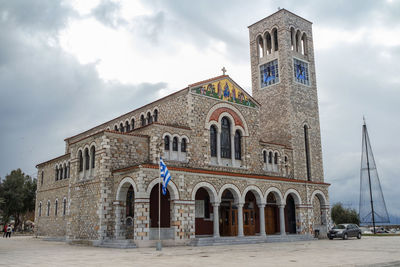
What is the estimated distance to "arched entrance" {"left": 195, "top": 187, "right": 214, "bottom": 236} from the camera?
2773cm

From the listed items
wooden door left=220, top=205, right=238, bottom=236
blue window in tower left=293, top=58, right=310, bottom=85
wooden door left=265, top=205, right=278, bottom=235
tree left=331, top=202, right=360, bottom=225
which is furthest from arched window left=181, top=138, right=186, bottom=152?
tree left=331, top=202, right=360, bottom=225

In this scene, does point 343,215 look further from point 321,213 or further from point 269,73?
point 269,73

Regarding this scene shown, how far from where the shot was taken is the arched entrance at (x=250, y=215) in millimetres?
29719

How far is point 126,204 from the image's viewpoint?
25.5 m

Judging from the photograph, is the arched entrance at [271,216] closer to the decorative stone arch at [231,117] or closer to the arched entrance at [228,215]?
the arched entrance at [228,215]

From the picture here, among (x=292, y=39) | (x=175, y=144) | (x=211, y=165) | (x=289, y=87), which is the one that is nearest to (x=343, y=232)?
(x=211, y=165)

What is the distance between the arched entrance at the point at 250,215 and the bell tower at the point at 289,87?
663 cm

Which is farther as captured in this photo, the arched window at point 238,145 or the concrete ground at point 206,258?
the arched window at point 238,145

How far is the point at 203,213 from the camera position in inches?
1109

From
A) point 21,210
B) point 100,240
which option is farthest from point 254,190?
point 21,210

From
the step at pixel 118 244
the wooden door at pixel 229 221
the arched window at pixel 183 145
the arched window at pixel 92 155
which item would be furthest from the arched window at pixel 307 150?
the step at pixel 118 244

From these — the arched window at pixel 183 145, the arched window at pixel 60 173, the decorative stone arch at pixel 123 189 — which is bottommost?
the decorative stone arch at pixel 123 189

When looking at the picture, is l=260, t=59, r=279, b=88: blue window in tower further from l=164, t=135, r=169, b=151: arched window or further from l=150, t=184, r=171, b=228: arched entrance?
l=150, t=184, r=171, b=228: arched entrance

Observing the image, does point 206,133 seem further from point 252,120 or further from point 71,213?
point 71,213
